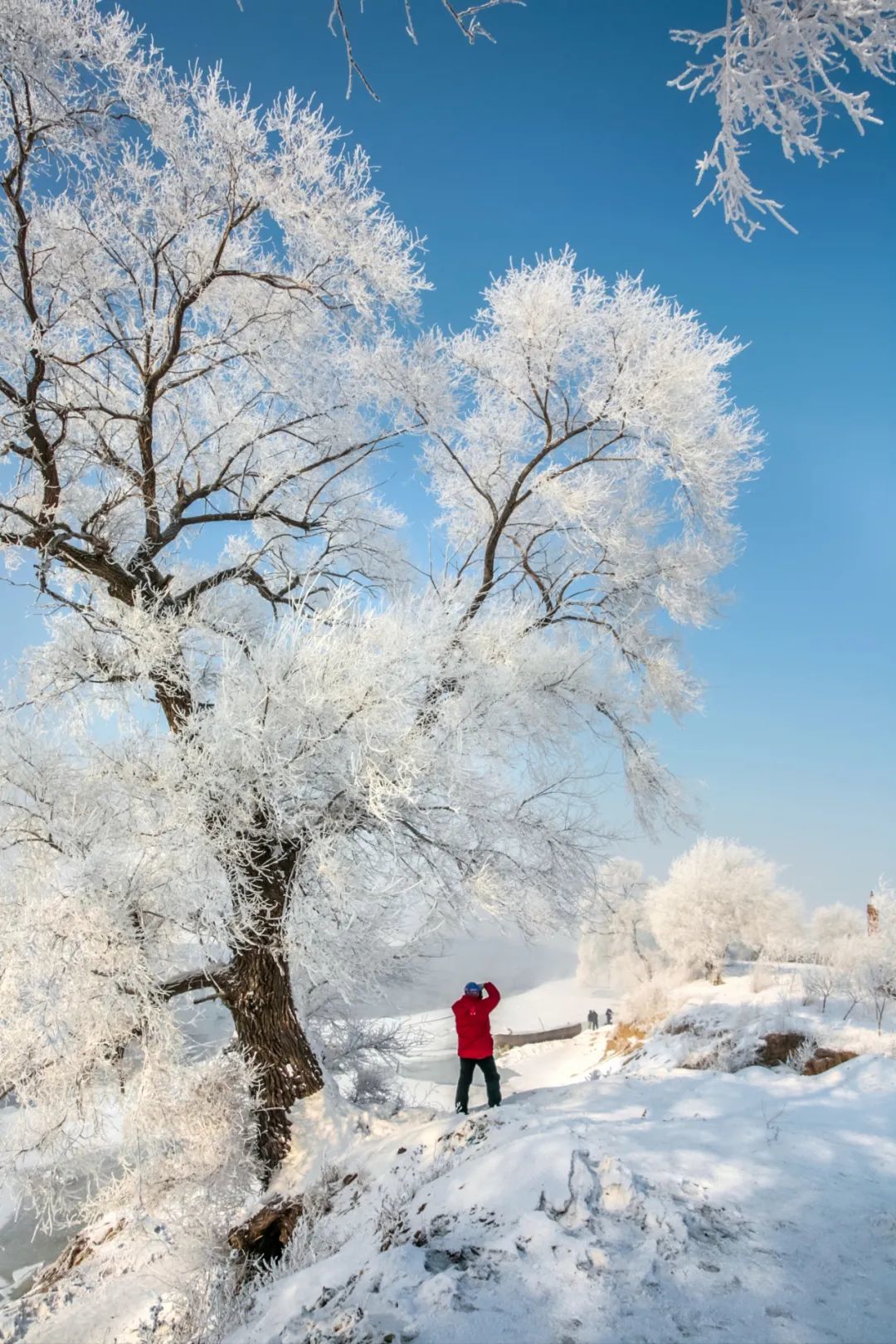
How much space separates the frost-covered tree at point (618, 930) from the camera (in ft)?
32.9

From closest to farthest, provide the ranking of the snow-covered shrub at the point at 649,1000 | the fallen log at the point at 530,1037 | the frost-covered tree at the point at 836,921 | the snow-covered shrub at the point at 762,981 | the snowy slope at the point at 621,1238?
the snowy slope at the point at 621,1238 < the snow-covered shrub at the point at 762,981 < the snow-covered shrub at the point at 649,1000 < the fallen log at the point at 530,1037 < the frost-covered tree at the point at 836,921

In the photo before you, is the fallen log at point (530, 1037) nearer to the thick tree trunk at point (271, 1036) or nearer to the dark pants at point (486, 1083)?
the dark pants at point (486, 1083)

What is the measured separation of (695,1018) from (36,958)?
11.0 metres

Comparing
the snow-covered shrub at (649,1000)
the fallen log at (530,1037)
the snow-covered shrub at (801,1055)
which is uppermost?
the snow-covered shrub at (801,1055)

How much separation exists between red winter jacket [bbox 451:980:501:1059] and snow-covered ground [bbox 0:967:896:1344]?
0.93 metres

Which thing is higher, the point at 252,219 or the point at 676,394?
the point at 252,219

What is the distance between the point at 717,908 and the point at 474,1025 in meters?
29.8

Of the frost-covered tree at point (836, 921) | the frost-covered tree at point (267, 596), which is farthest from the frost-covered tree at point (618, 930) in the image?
the frost-covered tree at point (836, 921)

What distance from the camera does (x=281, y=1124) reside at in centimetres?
793

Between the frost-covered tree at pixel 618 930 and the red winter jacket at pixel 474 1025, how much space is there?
216 cm

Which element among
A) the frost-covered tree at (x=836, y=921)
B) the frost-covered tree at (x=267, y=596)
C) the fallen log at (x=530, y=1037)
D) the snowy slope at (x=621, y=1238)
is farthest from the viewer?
the frost-covered tree at (x=836, y=921)

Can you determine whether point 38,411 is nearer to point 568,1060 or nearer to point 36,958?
point 36,958

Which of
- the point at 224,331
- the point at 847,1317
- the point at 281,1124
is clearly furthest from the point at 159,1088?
the point at 224,331

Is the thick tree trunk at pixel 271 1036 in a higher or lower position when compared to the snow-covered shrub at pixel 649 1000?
higher
